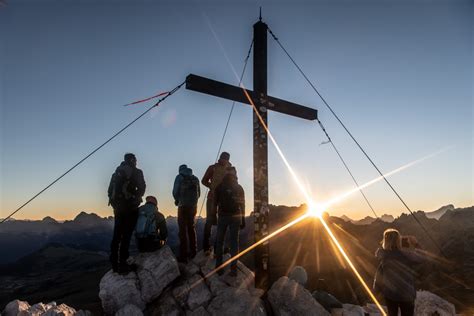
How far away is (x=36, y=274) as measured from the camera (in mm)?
105875

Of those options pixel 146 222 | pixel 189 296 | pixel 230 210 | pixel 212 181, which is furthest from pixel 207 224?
pixel 189 296

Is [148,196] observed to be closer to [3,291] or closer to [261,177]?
[261,177]

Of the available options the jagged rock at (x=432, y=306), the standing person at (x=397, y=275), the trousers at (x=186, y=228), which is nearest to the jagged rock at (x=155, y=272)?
the trousers at (x=186, y=228)

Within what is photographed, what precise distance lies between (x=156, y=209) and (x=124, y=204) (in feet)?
3.13

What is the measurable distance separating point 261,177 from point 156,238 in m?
2.89

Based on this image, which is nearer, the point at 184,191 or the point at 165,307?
the point at 165,307

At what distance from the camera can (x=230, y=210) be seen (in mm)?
6320

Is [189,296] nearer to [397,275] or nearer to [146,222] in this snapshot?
[146,222]

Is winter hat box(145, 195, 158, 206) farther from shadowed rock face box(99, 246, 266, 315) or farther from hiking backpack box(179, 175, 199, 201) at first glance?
shadowed rock face box(99, 246, 266, 315)

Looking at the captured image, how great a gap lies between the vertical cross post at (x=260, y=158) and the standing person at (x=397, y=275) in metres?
2.46

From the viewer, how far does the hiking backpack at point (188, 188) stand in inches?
285

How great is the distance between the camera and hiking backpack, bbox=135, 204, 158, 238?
6.60 m

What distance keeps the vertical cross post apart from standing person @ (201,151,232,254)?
A: 29.9 inches

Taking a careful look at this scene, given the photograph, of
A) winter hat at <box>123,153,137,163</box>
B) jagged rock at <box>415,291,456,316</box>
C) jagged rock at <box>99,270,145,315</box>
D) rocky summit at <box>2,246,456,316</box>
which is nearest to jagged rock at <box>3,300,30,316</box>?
rocky summit at <box>2,246,456,316</box>
